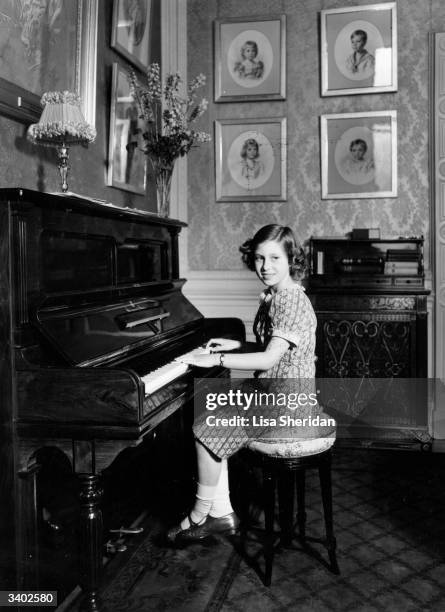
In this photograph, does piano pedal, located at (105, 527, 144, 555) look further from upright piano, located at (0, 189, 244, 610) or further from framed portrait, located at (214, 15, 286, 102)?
framed portrait, located at (214, 15, 286, 102)

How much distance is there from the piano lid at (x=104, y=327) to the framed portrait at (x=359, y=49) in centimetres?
256

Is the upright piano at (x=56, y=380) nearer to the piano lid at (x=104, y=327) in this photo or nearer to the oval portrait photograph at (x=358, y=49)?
the piano lid at (x=104, y=327)

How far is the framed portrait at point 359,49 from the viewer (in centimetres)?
451

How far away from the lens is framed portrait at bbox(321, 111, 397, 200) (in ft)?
14.9

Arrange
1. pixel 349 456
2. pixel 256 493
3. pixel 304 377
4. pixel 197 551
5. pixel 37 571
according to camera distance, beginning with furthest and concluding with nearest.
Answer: pixel 349 456
pixel 256 493
pixel 197 551
pixel 304 377
pixel 37 571

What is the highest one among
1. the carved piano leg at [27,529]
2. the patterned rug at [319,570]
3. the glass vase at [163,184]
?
the glass vase at [163,184]

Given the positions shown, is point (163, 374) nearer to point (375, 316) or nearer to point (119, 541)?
point (119, 541)

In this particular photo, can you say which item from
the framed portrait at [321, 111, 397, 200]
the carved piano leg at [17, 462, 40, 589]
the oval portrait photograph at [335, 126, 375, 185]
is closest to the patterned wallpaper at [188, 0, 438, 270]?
the framed portrait at [321, 111, 397, 200]

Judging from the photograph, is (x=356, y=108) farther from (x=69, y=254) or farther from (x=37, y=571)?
(x=37, y=571)

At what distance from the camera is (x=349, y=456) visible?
4148 mm

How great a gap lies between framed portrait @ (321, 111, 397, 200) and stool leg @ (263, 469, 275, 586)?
2741 millimetres

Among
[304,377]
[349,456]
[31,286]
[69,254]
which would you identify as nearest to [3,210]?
[31,286]

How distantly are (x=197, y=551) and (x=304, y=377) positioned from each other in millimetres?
914

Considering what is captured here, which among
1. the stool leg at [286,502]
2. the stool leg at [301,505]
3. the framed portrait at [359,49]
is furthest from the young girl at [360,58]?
the stool leg at [286,502]
